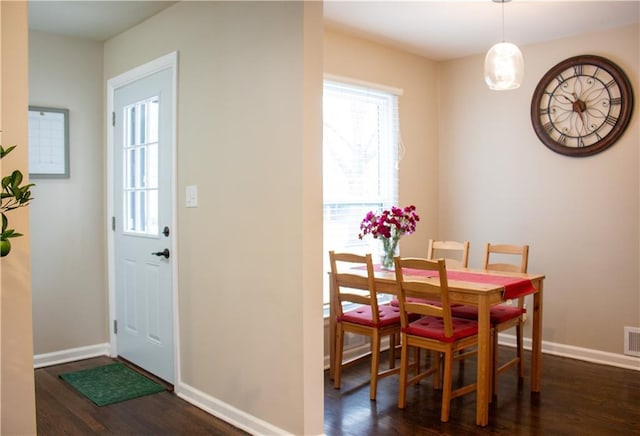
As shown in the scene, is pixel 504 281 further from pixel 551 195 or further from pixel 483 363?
pixel 551 195

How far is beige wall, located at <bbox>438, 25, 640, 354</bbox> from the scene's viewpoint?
3.98 m

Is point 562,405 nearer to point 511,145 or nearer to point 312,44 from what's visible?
point 511,145

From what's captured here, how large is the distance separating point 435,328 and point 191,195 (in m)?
1.64

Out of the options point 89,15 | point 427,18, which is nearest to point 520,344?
point 427,18

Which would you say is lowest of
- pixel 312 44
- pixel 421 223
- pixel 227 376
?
pixel 227 376

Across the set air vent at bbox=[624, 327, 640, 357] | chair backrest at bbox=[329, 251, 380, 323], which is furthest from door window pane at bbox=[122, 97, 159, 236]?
air vent at bbox=[624, 327, 640, 357]

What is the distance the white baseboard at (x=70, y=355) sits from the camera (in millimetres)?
3898

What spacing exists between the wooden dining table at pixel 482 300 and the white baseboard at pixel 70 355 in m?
1.81

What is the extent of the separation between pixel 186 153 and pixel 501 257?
284 centimetres

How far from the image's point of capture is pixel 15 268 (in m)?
2.02

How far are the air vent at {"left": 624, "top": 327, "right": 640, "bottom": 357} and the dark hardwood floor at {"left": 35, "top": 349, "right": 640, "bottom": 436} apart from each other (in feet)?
0.88

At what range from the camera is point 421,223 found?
490 cm

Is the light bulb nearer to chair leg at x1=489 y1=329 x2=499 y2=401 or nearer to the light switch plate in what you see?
chair leg at x1=489 y1=329 x2=499 y2=401

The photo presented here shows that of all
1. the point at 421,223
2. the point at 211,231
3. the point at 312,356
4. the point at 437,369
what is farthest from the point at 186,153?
the point at 421,223
